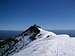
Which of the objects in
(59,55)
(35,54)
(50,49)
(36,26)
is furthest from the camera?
(36,26)

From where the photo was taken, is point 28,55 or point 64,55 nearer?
point 64,55

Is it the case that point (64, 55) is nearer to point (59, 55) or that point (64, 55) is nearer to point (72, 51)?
point (59, 55)

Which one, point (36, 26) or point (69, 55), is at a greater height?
point (36, 26)

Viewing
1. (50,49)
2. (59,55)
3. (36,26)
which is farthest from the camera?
(36,26)

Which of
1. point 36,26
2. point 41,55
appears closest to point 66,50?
point 41,55

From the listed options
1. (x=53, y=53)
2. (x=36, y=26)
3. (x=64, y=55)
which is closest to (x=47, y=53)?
(x=53, y=53)

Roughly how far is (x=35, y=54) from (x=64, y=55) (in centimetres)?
339

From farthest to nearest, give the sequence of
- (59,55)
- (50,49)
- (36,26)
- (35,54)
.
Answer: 1. (36,26)
2. (50,49)
3. (35,54)
4. (59,55)

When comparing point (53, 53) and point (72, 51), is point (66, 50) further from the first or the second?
point (53, 53)

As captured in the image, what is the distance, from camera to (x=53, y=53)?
19.5m

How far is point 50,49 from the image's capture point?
2138cm

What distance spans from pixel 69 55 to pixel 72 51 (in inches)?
67.1

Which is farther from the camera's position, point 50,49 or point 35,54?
point 50,49

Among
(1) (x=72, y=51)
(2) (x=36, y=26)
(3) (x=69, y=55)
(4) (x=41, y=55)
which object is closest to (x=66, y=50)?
(1) (x=72, y=51)
